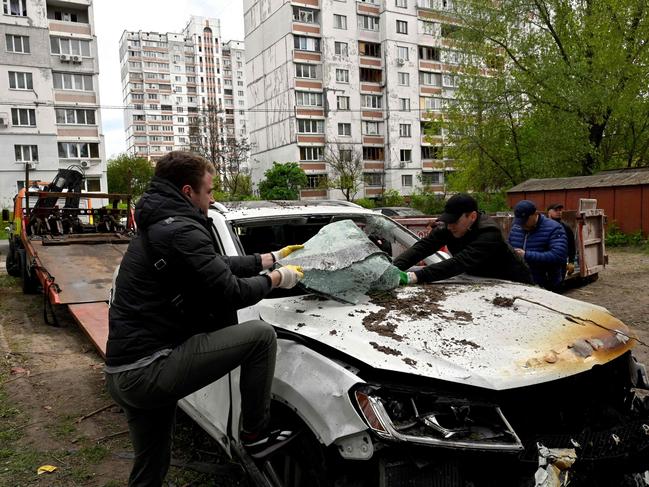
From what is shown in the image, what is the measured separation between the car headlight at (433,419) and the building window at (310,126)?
46812 mm

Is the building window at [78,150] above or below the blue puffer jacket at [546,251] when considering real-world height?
above

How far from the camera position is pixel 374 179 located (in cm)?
5041

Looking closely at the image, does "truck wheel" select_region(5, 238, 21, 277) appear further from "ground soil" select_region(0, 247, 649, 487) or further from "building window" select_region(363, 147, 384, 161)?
"building window" select_region(363, 147, 384, 161)

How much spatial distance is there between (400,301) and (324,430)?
991 mm

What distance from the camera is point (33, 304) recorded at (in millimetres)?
9047

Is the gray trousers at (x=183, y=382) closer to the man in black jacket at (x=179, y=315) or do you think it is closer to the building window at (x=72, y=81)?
the man in black jacket at (x=179, y=315)

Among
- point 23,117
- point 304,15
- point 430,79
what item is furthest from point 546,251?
point 430,79

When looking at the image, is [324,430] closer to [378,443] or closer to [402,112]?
[378,443]

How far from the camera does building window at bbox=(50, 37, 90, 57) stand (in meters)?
38.5

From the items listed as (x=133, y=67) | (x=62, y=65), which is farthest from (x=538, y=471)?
(x=133, y=67)

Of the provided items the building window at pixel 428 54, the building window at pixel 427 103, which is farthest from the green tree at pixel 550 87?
the building window at pixel 428 54

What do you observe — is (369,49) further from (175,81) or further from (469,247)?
(175,81)

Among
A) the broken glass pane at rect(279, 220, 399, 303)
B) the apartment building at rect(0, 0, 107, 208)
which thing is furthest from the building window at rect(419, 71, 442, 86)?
the broken glass pane at rect(279, 220, 399, 303)

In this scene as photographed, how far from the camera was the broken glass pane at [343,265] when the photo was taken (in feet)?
9.12
